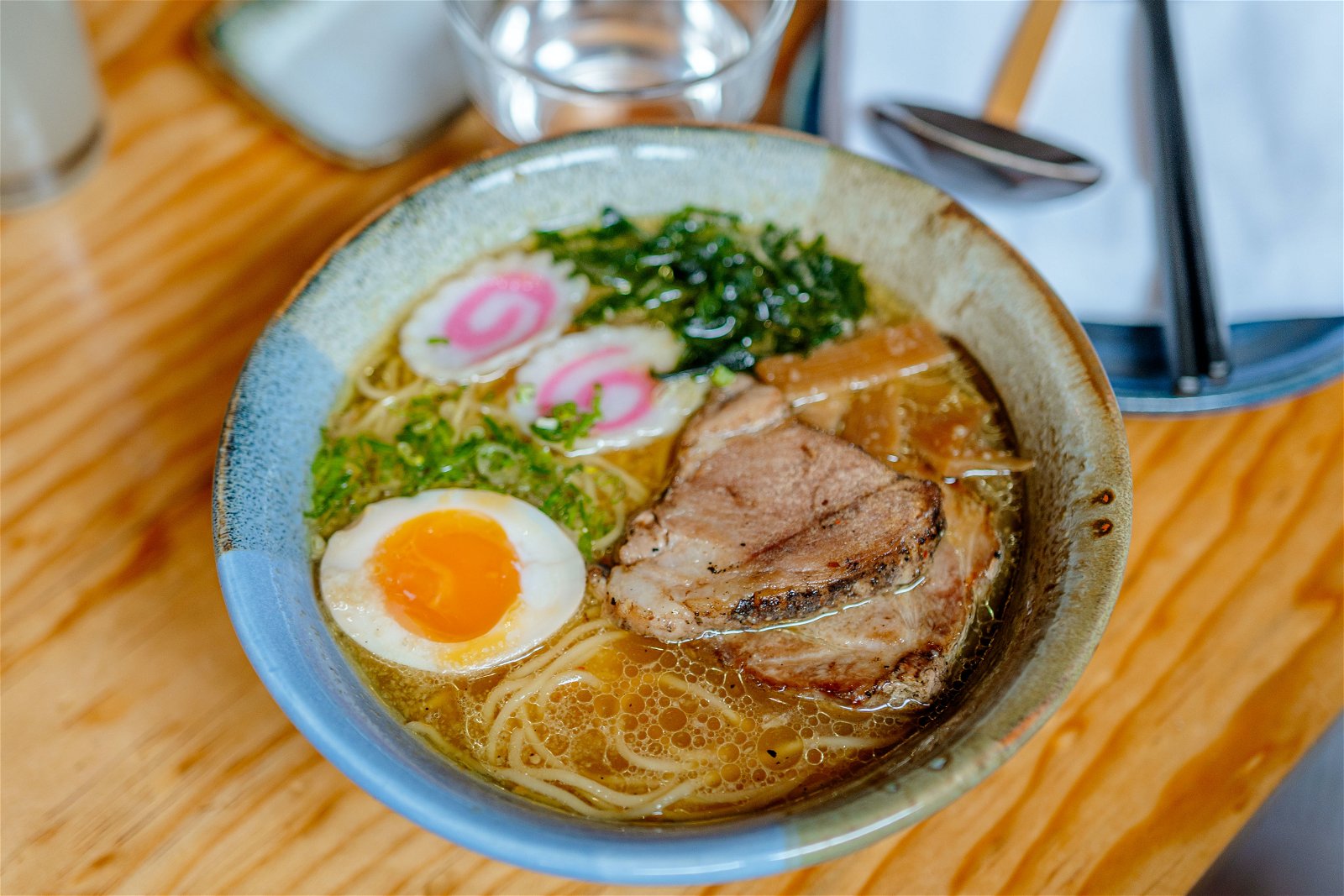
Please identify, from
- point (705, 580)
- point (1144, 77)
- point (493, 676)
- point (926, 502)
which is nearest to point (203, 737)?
point (493, 676)

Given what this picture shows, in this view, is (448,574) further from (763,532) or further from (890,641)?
(890,641)

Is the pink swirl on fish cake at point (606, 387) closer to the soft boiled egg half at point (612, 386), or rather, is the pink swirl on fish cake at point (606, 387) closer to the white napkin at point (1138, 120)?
the soft boiled egg half at point (612, 386)

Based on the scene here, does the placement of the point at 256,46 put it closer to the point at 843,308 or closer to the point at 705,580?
the point at 843,308

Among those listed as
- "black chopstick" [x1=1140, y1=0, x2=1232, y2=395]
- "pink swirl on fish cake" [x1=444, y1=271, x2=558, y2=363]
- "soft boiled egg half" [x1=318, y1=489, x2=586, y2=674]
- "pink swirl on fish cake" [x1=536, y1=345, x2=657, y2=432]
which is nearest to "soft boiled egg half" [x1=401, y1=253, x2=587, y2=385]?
"pink swirl on fish cake" [x1=444, y1=271, x2=558, y2=363]

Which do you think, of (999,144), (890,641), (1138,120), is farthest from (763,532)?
(1138,120)

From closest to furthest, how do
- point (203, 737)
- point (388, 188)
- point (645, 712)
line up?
point (645, 712)
point (203, 737)
point (388, 188)

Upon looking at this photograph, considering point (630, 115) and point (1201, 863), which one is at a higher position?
point (630, 115)
